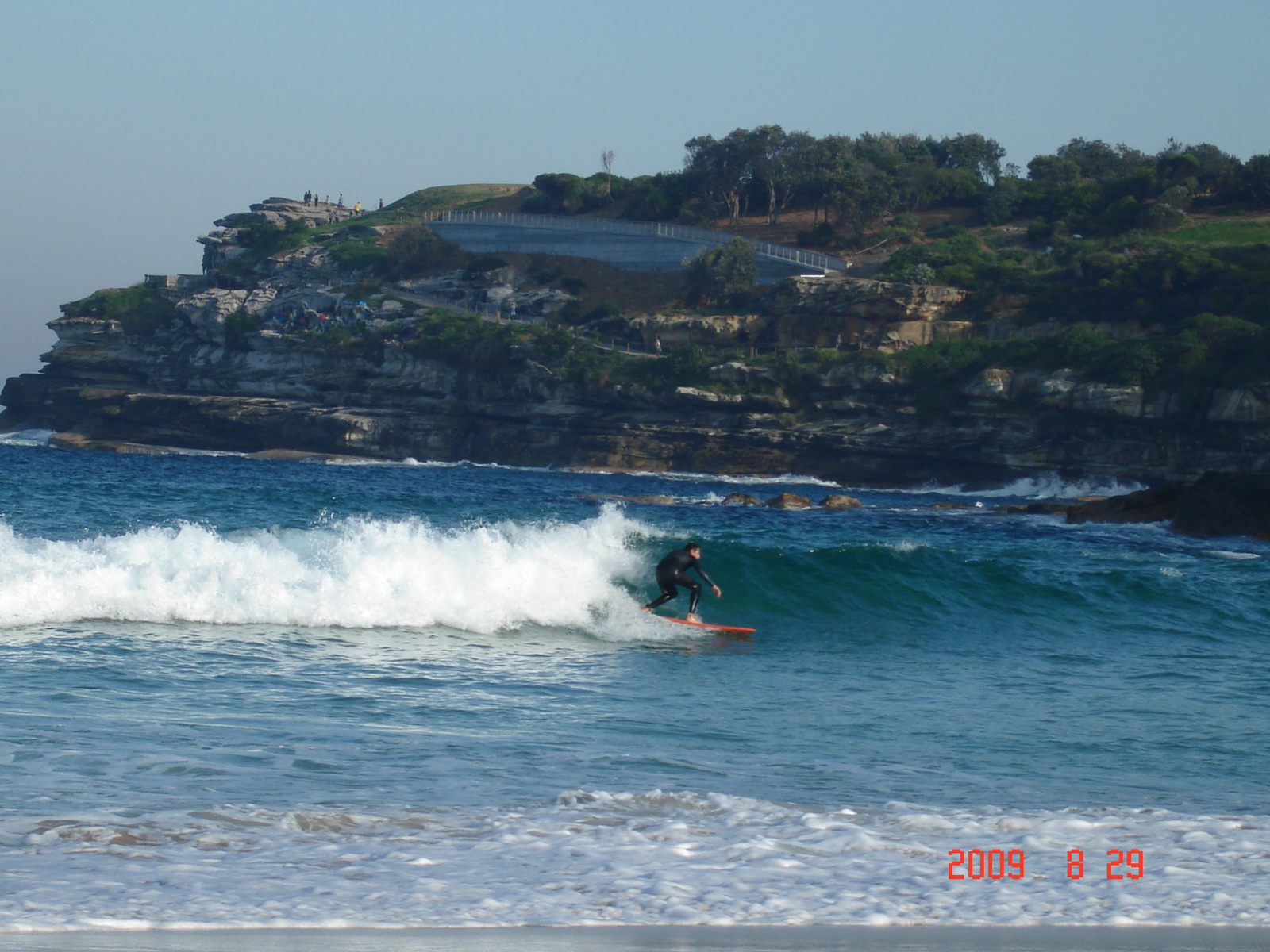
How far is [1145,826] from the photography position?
6.41 meters

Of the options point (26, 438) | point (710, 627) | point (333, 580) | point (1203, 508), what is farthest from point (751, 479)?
point (26, 438)

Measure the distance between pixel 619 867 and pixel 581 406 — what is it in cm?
5479

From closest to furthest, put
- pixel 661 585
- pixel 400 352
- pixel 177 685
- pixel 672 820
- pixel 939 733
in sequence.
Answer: pixel 672 820 → pixel 939 733 → pixel 177 685 → pixel 661 585 → pixel 400 352

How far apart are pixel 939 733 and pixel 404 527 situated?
31.7 ft

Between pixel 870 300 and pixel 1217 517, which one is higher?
pixel 870 300

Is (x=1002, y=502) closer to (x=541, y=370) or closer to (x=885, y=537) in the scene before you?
(x=885, y=537)

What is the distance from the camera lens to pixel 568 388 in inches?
2372

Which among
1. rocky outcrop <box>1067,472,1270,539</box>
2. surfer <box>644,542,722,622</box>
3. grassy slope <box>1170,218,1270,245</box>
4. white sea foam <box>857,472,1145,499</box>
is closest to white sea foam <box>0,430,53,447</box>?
white sea foam <box>857,472,1145,499</box>

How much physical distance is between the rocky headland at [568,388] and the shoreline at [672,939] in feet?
144

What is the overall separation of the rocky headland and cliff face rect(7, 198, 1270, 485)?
0.36 feet

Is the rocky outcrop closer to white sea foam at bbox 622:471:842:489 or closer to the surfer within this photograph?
white sea foam at bbox 622:471:842:489

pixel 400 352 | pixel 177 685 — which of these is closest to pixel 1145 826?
pixel 177 685
